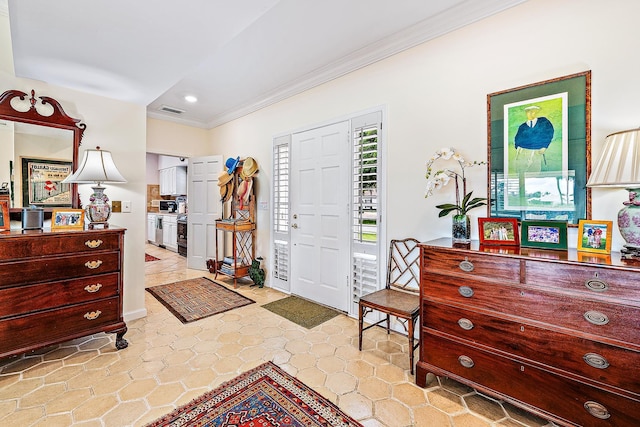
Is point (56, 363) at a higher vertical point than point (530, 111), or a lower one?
lower

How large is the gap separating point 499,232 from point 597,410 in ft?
3.18

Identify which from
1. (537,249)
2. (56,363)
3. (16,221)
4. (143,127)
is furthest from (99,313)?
(537,249)

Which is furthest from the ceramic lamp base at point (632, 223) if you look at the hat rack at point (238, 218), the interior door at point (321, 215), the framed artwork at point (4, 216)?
the framed artwork at point (4, 216)

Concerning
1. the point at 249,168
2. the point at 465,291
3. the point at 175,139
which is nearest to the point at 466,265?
the point at 465,291

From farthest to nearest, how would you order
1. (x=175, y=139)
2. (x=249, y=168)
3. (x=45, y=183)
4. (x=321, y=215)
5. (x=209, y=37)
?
(x=175, y=139), (x=249, y=168), (x=321, y=215), (x=45, y=183), (x=209, y=37)

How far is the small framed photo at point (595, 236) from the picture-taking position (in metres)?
1.50

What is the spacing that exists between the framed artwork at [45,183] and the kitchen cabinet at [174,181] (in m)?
4.51

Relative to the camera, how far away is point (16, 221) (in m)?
2.25

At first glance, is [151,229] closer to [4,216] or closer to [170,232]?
[170,232]

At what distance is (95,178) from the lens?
2414 millimetres

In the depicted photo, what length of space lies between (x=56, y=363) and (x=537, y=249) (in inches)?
137

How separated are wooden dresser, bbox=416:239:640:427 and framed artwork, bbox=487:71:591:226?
1.52 ft

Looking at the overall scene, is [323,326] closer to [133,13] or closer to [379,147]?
[379,147]

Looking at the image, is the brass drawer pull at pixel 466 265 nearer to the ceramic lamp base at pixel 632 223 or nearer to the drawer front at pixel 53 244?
the ceramic lamp base at pixel 632 223
